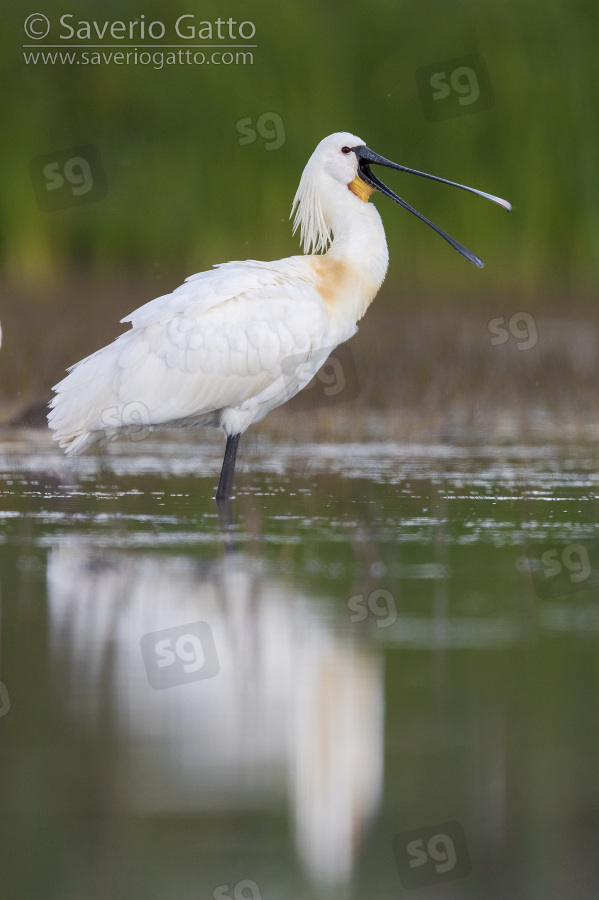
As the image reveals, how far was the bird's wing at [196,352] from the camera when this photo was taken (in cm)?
747

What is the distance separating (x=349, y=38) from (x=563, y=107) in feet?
7.81

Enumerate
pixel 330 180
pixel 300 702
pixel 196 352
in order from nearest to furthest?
pixel 300 702 < pixel 196 352 < pixel 330 180

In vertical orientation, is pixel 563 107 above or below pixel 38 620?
above

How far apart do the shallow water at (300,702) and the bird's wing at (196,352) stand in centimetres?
63

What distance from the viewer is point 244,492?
25.6 feet

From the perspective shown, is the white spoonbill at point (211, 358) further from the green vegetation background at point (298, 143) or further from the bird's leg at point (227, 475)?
the green vegetation background at point (298, 143)

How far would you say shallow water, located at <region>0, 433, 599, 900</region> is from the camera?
304 cm

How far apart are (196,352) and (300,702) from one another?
386 centimetres

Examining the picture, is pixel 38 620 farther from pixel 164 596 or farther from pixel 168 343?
pixel 168 343

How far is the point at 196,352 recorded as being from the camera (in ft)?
24.8

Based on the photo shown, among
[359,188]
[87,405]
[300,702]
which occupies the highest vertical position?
[359,188]

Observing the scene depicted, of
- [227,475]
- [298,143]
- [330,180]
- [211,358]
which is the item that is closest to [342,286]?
[330,180]

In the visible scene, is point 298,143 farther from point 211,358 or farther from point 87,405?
point 87,405

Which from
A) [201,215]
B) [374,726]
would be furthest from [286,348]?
[201,215]
